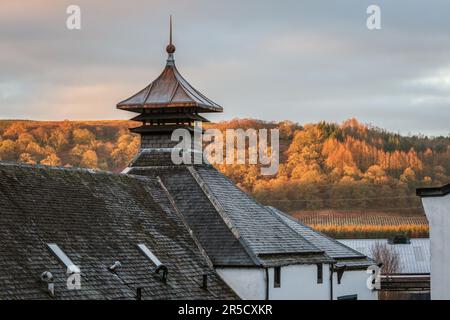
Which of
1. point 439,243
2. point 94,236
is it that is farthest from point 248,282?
point 439,243

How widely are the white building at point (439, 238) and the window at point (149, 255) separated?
9278 mm

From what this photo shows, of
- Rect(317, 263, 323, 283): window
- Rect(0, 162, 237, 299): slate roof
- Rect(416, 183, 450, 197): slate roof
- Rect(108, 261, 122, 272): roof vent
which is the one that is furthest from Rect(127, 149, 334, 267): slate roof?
Rect(416, 183, 450, 197): slate roof

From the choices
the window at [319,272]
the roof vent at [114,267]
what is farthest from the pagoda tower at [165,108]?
the roof vent at [114,267]

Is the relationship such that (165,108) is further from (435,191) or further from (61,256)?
(435,191)

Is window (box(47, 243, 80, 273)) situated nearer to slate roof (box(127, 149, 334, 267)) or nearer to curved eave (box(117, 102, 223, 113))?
slate roof (box(127, 149, 334, 267))

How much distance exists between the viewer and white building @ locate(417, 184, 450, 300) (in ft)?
118

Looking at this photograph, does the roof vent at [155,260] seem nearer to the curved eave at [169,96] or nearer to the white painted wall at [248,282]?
the white painted wall at [248,282]

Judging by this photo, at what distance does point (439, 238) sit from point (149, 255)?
33.1 ft

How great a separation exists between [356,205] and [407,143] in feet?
61.1

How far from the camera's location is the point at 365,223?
4892 inches

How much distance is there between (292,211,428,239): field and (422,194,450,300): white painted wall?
74926mm

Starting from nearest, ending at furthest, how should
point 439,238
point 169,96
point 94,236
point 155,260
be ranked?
point 439,238
point 94,236
point 155,260
point 169,96

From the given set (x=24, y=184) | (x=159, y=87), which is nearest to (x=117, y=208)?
(x=24, y=184)

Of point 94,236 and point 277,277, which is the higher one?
point 94,236
